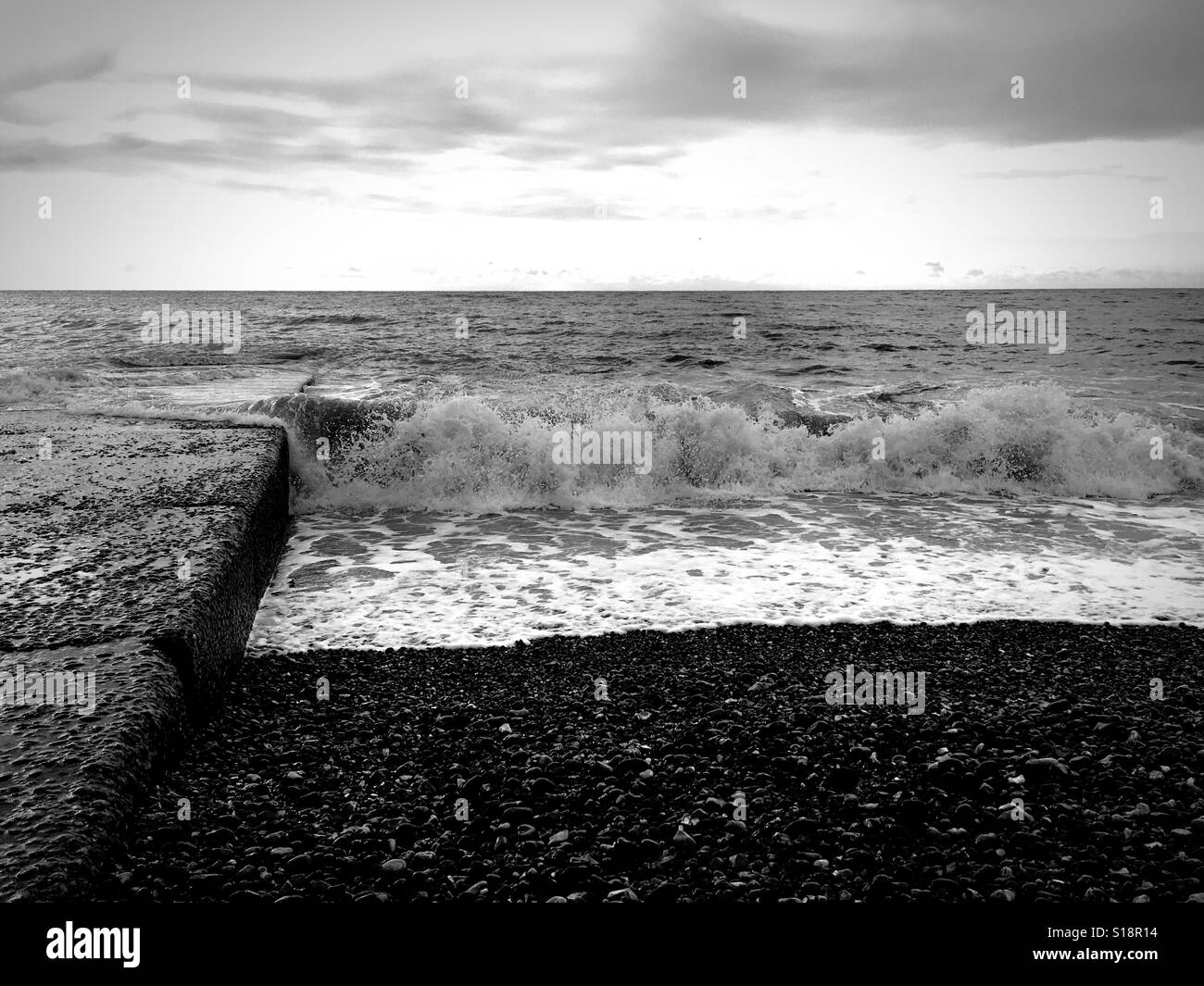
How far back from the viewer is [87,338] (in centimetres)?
2502

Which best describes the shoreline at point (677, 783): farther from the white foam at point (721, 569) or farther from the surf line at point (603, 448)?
the surf line at point (603, 448)

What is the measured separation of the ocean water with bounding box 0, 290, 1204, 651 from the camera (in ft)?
18.1

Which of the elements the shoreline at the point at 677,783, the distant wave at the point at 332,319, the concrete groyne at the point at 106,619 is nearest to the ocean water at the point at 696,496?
the concrete groyne at the point at 106,619

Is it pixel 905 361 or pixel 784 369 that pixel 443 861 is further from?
pixel 905 361

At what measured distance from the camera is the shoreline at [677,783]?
250cm

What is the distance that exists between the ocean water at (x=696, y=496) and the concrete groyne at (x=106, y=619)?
2.40ft

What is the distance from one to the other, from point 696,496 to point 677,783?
6.20 m

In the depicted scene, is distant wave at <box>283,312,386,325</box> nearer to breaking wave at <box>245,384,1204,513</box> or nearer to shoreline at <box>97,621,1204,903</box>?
breaking wave at <box>245,384,1204,513</box>

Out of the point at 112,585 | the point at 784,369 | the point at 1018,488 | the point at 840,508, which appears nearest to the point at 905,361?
the point at 784,369

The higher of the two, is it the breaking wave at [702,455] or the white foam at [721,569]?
the breaking wave at [702,455]

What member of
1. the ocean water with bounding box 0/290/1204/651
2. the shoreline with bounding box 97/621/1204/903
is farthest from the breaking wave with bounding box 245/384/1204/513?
the shoreline with bounding box 97/621/1204/903

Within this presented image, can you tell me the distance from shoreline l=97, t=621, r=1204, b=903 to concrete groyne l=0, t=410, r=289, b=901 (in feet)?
0.70

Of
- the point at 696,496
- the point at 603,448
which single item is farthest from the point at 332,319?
the point at 696,496
